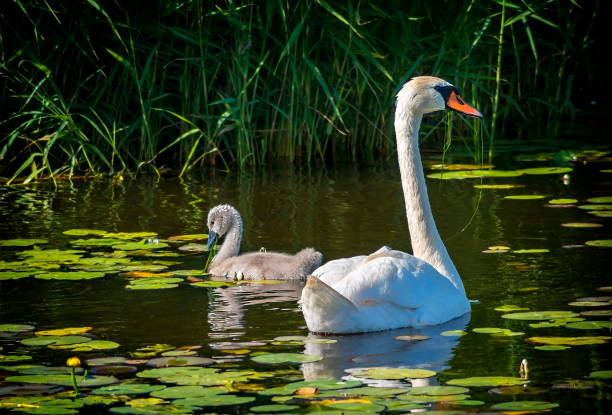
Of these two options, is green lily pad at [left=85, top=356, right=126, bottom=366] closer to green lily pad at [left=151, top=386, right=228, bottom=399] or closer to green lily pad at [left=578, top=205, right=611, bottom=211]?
green lily pad at [left=151, top=386, right=228, bottom=399]

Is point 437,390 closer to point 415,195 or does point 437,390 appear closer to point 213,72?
point 415,195

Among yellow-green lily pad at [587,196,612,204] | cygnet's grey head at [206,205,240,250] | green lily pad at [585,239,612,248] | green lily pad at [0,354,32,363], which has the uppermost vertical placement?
yellow-green lily pad at [587,196,612,204]

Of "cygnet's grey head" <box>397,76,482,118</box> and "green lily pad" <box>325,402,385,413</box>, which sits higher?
"cygnet's grey head" <box>397,76,482,118</box>

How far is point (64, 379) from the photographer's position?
4.99 metres

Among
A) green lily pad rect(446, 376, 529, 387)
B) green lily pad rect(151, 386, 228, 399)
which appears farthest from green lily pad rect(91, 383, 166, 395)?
green lily pad rect(446, 376, 529, 387)

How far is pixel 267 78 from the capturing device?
11188 millimetres

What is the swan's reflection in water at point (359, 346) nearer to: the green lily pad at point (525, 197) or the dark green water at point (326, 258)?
the dark green water at point (326, 258)

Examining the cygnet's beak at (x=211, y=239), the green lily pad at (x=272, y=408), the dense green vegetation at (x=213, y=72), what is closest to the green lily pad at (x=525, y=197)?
the dense green vegetation at (x=213, y=72)

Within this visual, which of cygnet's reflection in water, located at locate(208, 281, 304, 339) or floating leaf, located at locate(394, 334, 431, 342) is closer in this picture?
floating leaf, located at locate(394, 334, 431, 342)

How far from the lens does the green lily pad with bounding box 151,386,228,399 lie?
466 cm

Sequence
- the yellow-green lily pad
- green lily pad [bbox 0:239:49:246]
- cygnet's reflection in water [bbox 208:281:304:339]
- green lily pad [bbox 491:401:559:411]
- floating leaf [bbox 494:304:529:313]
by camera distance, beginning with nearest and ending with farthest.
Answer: green lily pad [bbox 491:401:559:411], cygnet's reflection in water [bbox 208:281:304:339], floating leaf [bbox 494:304:529:313], green lily pad [bbox 0:239:49:246], the yellow-green lily pad

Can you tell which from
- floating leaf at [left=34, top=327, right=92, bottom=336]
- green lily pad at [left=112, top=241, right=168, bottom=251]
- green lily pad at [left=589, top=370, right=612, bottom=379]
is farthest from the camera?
green lily pad at [left=112, top=241, right=168, bottom=251]

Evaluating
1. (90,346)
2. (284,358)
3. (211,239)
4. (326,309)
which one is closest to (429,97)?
(326,309)

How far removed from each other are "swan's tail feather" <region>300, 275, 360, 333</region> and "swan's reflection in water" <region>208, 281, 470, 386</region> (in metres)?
0.07
